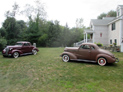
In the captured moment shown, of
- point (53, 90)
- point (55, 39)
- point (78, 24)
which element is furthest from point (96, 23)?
point (78, 24)

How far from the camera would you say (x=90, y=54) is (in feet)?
21.6

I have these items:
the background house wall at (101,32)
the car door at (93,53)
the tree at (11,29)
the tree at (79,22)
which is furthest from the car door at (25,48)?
the tree at (79,22)

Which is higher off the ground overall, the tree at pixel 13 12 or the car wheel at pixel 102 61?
the tree at pixel 13 12

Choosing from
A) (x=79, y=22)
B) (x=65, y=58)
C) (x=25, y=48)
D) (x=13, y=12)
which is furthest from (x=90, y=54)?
(x=79, y=22)

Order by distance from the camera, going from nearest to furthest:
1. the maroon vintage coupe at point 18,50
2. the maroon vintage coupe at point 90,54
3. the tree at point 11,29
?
1. the maroon vintage coupe at point 90,54
2. the maroon vintage coupe at point 18,50
3. the tree at point 11,29

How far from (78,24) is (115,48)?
33.5 metres

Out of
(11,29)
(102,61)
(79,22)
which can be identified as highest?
(79,22)

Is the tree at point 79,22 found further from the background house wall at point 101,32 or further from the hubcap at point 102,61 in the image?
the hubcap at point 102,61

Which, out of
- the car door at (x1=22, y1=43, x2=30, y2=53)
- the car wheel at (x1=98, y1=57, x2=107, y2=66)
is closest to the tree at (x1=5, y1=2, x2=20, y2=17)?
the car door at (x1=22, y1=43, x2=30, y2=53)

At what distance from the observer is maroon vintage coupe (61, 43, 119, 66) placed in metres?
6.13

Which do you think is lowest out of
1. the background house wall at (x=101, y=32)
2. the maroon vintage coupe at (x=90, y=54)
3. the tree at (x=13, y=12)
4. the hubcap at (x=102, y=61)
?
the hubcap at (x=102, y=61)

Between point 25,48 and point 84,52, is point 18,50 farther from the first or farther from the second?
point 84,52

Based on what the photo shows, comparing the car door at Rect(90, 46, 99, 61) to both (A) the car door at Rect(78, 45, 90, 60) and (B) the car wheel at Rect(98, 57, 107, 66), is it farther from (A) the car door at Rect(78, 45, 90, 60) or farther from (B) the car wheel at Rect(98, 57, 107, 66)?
(B) the car wheel at Rect(98, 57, 107, 66)

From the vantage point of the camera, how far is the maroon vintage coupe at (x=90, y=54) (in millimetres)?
6135
